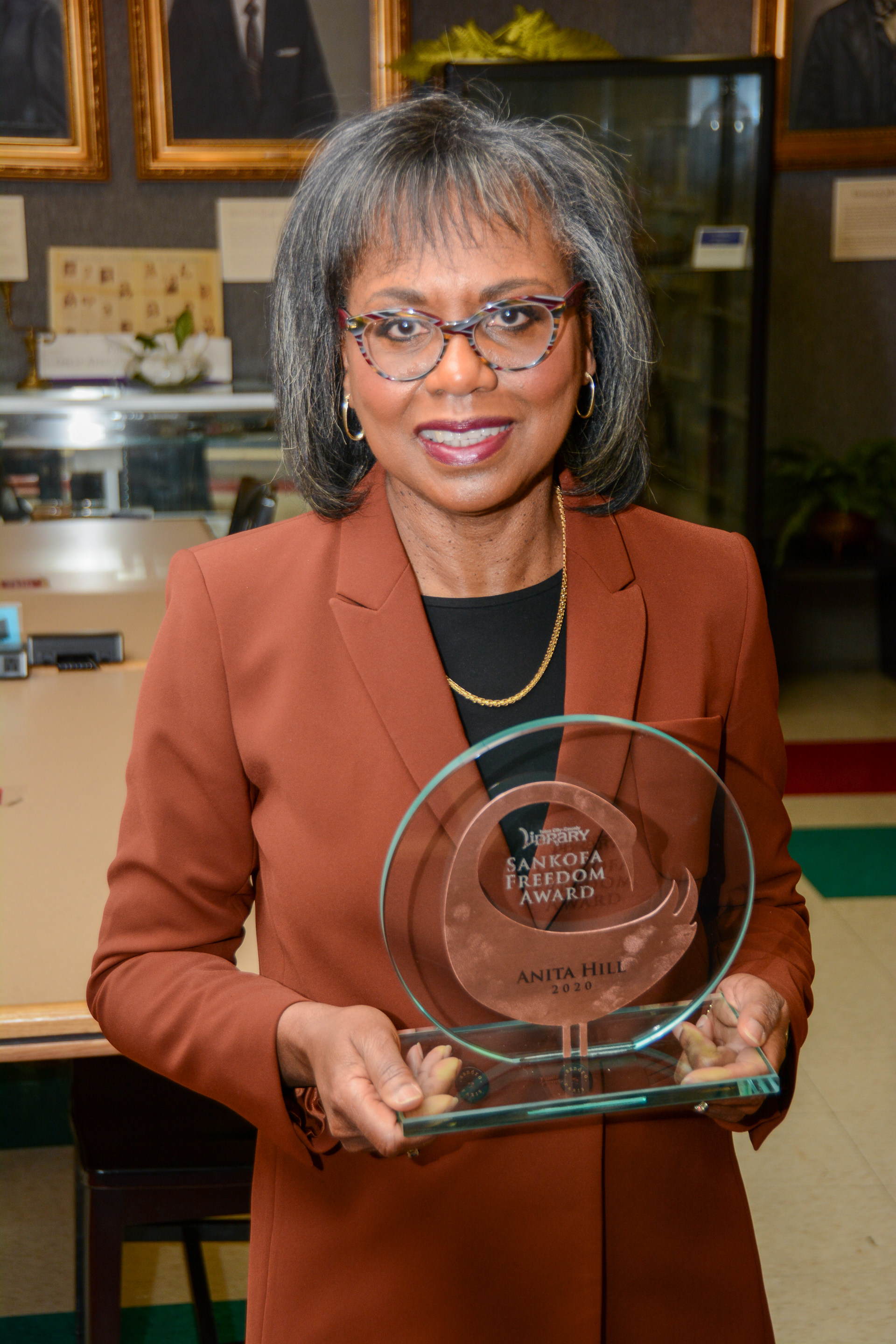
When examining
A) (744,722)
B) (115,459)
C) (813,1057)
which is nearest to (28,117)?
(115,459)

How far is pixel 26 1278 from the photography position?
6.78ft

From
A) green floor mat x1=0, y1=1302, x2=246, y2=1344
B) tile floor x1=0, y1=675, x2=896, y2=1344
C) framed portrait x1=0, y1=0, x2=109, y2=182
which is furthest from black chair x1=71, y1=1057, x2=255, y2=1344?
framed portrait x1=0, y1=0, x2=109, y2=182

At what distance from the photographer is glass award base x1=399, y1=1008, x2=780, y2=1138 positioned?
0.78 metres

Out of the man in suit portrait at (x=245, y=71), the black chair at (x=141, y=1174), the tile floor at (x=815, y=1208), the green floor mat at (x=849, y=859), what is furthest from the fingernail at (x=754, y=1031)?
the man in suit portrait at (x=245, y=71)

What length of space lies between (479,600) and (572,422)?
0.21m

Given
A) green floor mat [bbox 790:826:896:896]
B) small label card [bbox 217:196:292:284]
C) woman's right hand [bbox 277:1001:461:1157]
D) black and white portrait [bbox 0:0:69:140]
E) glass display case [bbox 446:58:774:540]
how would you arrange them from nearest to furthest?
woman's right hand [bbox 277:1001:461:1157] < green floor mat [bbox 790:826:896:896] < glass display case [bbox 446:58:774:540] < black and white portrait [bbox 0:0:69:140] < small label card [bbox 217:196:292:284]

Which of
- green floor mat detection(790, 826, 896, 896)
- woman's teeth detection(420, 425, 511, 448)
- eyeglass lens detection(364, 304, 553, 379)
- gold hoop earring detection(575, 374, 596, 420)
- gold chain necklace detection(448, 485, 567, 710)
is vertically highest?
eyeglass lens detection(364, 304, 553, 379)

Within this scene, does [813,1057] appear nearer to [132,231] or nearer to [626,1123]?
[626,1123]

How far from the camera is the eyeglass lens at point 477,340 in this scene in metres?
0.90

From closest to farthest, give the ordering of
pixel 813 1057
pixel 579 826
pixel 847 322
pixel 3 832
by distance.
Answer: pixel 579 826, pixel 3 832, pixel 813 1057, pixel 847 322

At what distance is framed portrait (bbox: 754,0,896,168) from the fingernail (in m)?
4.60

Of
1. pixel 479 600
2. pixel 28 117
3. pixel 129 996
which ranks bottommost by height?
pixel 129 996

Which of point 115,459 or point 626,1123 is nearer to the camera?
point 626,1123

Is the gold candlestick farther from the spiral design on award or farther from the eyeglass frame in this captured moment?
the spiral design on award
